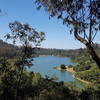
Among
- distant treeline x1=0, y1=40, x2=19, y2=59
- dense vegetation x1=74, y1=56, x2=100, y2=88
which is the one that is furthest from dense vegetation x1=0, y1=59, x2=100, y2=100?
dense vegetation x1=74, y1=56, x2=100, y2=88

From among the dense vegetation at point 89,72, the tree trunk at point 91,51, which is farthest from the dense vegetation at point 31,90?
the dense vegetation at point 89,72

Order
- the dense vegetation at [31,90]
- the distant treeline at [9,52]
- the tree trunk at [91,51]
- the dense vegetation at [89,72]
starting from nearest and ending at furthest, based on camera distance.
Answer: the tree trunk at [91,51]
the dense vegetation at [31,90]
the distant treeline at [9,52]
the dense vegetation at [89,72]

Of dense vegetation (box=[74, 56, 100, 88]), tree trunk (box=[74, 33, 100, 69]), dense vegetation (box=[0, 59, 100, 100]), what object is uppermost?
tree trunk (box=[74, 33, 100, 69])

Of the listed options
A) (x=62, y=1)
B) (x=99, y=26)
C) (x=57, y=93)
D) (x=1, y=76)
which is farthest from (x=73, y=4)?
(x=1, y=76)

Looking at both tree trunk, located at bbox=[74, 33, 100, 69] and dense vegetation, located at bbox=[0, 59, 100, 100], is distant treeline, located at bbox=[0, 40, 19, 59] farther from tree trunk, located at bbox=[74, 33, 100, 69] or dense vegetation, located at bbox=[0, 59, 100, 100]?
tree trunk, located at bbox=[74, 33, 100, 69]

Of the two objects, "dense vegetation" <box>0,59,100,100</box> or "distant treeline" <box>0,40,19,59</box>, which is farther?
"distant treeline" <box>0,40,19,59</box>

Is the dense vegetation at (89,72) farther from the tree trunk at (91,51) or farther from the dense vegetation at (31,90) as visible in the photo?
the tree trunk at (91,51)

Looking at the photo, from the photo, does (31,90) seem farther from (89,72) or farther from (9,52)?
(9,52)

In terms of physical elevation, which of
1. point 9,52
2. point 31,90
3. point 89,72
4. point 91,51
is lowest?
point 89,72

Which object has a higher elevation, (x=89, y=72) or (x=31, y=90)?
(x=31, y=90)

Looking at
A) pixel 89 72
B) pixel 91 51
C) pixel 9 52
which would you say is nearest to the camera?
pixel 91 51

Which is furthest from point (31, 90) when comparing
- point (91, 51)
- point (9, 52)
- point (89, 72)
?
point (9, 52)

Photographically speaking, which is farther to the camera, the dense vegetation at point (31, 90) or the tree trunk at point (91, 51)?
the dense vegetation at point (31, 90)

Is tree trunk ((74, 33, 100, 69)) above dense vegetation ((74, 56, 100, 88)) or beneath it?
above
